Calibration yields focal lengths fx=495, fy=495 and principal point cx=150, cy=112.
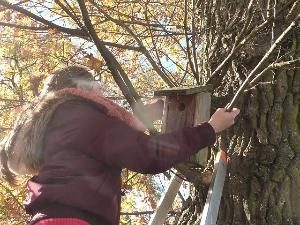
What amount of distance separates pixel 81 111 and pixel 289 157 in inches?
36.9

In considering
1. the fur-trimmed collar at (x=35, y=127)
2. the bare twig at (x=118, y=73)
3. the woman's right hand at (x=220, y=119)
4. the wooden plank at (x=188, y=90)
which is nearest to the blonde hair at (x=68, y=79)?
the fur-trimmed collar at (x=35, y=127)

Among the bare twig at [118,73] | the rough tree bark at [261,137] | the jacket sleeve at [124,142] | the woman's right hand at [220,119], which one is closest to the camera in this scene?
the jacket sleeve at [124,142]

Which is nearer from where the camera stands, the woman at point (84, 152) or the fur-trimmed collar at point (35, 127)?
the woman at point (84, 152)

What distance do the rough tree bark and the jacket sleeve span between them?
0.46 m

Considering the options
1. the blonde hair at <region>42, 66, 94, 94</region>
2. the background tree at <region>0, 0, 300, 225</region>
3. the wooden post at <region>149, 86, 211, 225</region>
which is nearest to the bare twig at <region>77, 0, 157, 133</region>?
the background tree at <region>0, 0, 300, 225</region>

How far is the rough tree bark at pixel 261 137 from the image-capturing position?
2117 millimetres

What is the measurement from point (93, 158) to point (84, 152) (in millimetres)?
40

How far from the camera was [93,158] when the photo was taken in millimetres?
1807

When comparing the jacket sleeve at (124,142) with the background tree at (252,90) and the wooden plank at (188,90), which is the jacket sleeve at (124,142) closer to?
the background tree at (252,90)

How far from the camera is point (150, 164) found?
5.76 feet

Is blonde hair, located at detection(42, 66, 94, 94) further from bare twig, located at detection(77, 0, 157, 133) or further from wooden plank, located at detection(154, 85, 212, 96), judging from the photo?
wooden plank, located at detection(154, 85, 212, 96)

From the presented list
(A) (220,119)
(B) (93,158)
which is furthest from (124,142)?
(A) (220,119)

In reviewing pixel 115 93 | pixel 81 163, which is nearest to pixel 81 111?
pixel 81 163

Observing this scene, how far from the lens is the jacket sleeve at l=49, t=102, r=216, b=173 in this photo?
5.69 feet
